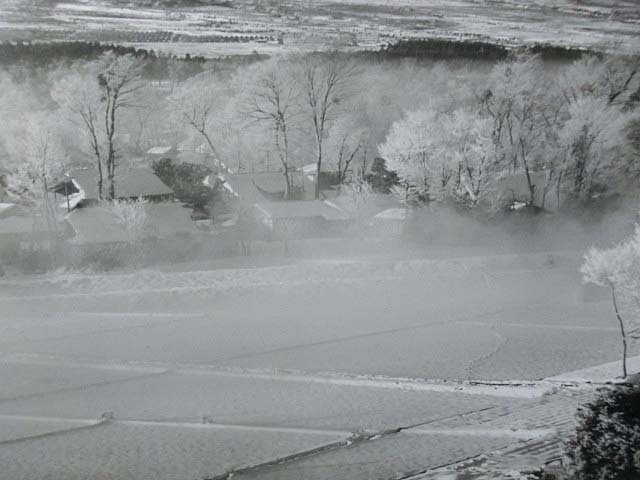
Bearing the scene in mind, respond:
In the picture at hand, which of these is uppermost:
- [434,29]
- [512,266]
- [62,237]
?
[434,29]

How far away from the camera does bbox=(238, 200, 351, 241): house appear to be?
838cm

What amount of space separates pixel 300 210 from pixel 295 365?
2.40m

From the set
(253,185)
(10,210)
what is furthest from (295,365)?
(10,210)

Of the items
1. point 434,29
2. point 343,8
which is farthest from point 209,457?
point 434,29

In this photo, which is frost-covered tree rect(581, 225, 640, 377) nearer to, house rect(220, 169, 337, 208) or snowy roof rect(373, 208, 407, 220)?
snowy roof rect(373, 208, 407, 220)

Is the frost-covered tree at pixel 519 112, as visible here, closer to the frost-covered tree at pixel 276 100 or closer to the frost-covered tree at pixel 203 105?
the frost-covered tree at pixel 276 100

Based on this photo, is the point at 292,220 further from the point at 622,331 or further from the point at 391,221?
the point at 622,331

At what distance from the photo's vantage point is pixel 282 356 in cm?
704

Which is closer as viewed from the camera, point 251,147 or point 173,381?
point 173,381

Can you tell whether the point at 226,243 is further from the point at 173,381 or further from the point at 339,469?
the point at 339,469

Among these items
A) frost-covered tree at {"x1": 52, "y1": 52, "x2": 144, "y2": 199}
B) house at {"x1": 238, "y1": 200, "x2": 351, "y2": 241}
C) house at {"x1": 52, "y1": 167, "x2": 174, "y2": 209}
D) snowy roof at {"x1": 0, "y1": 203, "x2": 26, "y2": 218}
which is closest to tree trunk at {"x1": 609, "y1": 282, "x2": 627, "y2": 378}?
house at {"x1": 238, "y1": 200, "x2": 351, "y2": 241}

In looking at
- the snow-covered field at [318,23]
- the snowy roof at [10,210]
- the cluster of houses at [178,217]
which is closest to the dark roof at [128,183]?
the cluster of houses at [178,217]

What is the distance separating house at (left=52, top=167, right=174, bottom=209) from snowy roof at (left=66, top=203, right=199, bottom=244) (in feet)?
0.41

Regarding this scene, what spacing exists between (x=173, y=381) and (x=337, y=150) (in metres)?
3.91
